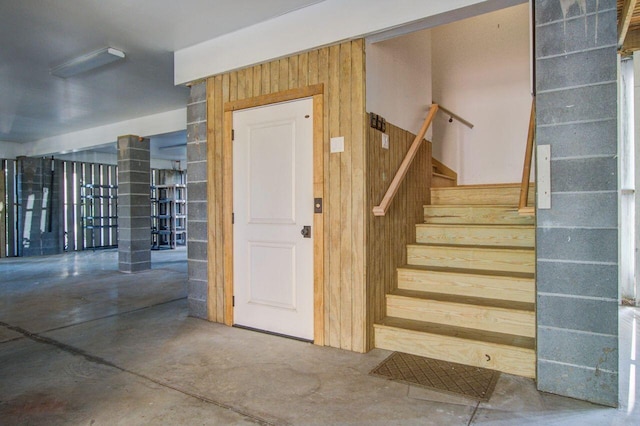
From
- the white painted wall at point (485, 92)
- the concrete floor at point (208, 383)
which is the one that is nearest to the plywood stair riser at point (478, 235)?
the concrete floor at point (208, 383)

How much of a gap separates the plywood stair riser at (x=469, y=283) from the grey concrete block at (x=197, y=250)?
6.42 feet

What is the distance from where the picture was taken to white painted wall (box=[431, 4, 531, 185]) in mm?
5398

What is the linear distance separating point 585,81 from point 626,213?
10.3ft

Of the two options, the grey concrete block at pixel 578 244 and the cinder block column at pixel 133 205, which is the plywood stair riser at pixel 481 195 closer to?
the grey concrete block at pixel 578 244

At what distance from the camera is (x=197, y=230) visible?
13.3 feet

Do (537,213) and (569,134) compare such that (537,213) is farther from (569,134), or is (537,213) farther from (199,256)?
(199,256)

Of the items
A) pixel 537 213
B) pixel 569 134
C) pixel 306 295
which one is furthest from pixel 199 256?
pixel 569 134

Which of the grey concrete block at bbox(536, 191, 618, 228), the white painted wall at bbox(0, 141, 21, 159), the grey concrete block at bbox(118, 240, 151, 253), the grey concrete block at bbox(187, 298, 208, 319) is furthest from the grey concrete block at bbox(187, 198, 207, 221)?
the white painted wall at bbox(0, 141, 21, 159)

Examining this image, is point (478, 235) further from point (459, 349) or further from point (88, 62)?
point (88, 62)

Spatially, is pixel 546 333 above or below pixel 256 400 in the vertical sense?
above

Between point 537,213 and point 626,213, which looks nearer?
point 537,213

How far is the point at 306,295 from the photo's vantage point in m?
3.29

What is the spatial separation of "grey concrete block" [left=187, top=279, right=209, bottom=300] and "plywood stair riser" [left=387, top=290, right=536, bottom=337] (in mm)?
1885

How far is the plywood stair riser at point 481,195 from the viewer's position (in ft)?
13.7
